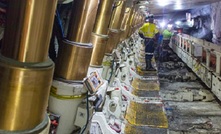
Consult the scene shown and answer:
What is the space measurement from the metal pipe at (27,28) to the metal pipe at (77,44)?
1.59 ft

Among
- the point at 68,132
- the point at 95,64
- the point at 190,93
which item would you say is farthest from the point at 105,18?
the point at 190,93

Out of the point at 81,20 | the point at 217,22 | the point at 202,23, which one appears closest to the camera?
the point at 81,20

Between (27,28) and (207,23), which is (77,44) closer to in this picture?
(27,28)

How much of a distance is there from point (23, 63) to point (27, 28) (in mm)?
108

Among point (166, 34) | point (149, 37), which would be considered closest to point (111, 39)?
point (149, 37)

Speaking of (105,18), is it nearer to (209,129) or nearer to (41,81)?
(41,81)

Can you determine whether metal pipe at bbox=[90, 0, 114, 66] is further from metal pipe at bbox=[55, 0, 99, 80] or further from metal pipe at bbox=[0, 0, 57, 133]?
metal pipe at bbox=[0, 0, 57, 133]

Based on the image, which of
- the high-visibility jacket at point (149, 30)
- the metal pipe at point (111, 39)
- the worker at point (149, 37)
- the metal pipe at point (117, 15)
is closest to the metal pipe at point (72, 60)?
the metal pipe at point (111, 39)

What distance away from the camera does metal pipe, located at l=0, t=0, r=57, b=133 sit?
0.80 meters

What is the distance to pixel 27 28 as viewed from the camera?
80cm

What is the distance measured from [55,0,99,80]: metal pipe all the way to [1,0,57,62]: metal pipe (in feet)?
1.59

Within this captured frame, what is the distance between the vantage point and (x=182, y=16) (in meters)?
22.6

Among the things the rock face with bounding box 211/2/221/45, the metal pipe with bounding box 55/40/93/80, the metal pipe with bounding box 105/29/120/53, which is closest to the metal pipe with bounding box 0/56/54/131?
the metal pipe with bounding box 55/40/93/80

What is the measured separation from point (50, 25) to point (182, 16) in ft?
75.6
